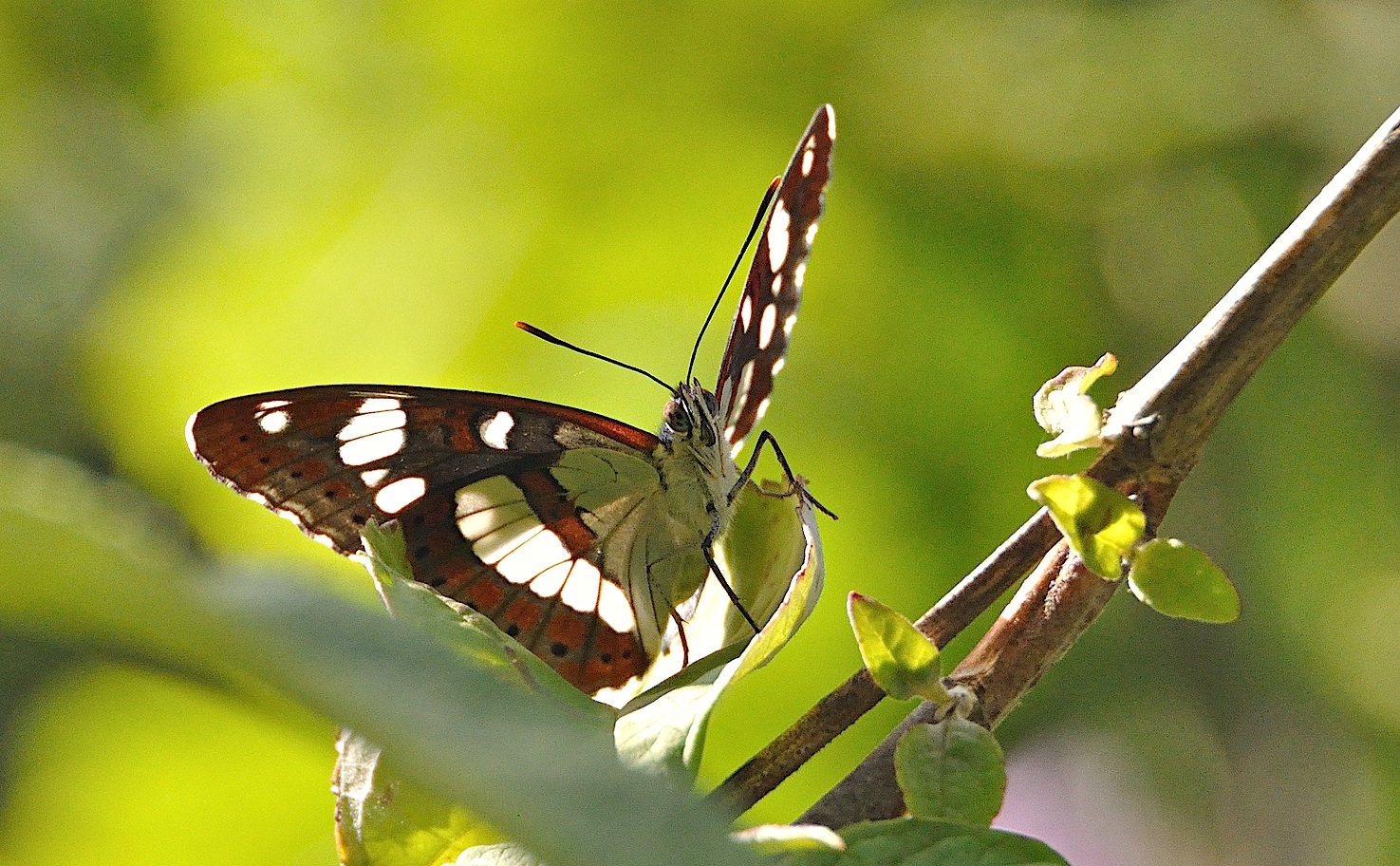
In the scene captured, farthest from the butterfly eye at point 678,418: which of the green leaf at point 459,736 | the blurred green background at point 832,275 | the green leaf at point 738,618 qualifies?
the green leaf at point 459,736

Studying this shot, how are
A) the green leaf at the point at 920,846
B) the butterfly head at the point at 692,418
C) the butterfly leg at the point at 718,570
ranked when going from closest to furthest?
the green leaf at the point at 920,846, the butterfly leg at the point at 718,570, the butterfly head at the point at 692,418

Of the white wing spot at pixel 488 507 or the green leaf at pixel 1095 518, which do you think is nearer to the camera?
the green leaf at pixel 1095 518

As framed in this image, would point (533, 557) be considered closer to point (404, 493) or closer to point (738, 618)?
point (404, 493)

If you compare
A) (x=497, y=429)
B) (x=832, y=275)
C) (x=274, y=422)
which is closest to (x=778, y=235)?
(x=832, y=275)

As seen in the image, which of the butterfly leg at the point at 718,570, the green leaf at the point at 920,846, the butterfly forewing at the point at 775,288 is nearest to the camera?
the green leaf at the point at 920,846

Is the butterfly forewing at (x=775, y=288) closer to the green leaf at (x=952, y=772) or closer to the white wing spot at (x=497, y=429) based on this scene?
the white wing spot at (x=497, y=429)

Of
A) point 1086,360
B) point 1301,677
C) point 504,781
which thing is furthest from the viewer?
point 1301,677

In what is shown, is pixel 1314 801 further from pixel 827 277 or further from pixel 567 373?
pixel 567 373

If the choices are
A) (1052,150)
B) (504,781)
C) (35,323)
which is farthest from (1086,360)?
(35,323)
